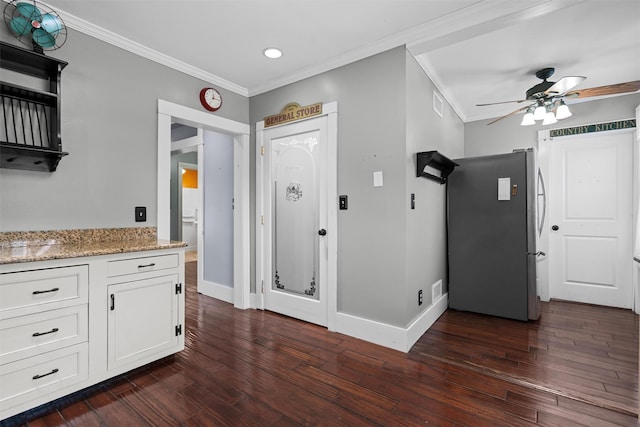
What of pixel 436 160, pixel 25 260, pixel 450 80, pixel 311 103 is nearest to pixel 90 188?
pixel 25 260

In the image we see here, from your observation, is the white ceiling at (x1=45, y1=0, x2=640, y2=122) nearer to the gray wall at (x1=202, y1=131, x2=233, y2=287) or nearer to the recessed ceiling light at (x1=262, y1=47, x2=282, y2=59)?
the recessed ceiling light at (x1=262, y1=47, x2=282, y2=59)

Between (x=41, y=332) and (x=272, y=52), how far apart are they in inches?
103

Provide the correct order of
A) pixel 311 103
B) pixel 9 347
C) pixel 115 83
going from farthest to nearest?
pixel 311 103 < pixel 115 83 < pixel 9 347

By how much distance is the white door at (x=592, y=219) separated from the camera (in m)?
3.46

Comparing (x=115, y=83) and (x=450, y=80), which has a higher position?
(x=450, y=80)

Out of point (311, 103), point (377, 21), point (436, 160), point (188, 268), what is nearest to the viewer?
point (377, 21)

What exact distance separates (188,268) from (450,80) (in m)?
5.35

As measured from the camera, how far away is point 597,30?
2346 mm

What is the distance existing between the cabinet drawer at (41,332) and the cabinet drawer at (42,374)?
0.13 ft

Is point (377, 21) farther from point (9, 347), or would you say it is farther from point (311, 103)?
point (9, 347)

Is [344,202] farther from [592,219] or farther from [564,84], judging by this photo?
[592,219]

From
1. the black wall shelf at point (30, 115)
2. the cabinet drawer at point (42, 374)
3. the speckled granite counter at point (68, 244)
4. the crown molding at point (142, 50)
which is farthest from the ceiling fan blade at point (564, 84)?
the cabinet drawer at point (42, 374)

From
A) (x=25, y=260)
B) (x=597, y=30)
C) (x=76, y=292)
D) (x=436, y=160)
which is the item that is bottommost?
(x=76, y=292)

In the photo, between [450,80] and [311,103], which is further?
[450,80]
